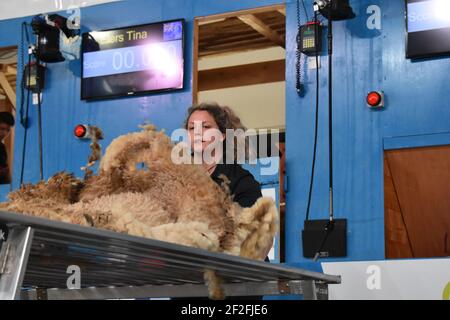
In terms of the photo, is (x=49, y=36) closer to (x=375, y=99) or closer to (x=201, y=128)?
(x=375, y=99)

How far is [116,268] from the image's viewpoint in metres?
1.41

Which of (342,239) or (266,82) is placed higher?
(266,82)

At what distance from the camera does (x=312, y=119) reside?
4.53 metres

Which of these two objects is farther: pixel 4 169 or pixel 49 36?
pixel 4 169

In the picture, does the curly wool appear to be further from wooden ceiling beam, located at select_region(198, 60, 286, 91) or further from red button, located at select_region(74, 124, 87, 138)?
wooden ceiling beam, located at select_region(198, 60, 286, 91)

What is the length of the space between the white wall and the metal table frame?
6582 mm

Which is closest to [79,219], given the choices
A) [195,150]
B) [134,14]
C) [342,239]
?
[195,150]

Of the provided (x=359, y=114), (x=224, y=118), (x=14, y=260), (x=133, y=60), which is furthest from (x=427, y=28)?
(x=14, y=260)

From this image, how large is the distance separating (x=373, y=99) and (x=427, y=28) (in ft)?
1.58

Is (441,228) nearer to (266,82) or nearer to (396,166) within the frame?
Answer: (396,166)

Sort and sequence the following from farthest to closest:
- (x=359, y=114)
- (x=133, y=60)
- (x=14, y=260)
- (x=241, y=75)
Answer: (x=241, y=75) < (x=133, y=60) < (x=359, y=114) < (x=14, y=260)

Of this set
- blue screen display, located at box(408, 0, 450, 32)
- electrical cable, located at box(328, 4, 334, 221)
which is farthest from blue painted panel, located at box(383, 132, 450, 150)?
blue screen display, located at box(408, 0, 450, 32)

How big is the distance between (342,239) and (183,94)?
4.94 ft
